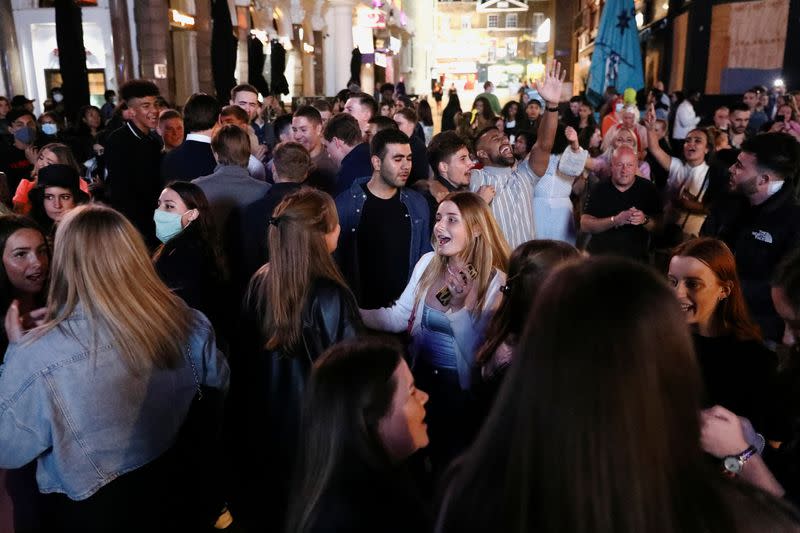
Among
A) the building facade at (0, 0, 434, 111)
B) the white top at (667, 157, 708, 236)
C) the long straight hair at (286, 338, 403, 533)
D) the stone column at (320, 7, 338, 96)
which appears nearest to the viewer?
the long straight hair at (286, 338, 403, 533)

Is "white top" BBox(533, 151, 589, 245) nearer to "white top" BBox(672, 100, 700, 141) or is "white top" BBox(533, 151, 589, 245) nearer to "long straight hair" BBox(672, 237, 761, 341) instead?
"long straight hair" BBox(672, 237, 761, 341)

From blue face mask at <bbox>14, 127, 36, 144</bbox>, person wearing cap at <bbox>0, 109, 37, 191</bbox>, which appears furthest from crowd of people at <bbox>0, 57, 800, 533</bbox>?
blue face mask at <bbox>14, 127, 36, 144</bbox>

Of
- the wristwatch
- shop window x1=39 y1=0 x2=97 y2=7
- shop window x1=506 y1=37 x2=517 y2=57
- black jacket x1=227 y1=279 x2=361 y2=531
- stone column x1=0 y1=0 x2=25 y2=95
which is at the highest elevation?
shop window x1=506 y1=37 x2=517 y2=57

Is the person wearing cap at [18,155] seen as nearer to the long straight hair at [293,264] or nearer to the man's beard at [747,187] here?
the long straight hair at [293,264]

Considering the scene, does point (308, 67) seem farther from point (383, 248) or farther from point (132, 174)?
point (383, 248)

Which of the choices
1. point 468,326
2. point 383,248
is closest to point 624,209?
point 383,248

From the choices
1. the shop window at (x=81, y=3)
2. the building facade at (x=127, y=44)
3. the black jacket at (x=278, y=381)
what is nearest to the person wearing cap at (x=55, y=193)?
the black jacket at (x=278, y=381)

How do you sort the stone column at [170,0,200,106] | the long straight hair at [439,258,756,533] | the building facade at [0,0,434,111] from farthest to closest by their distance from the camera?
1. the stone column at [170,0,200,106]
2. the building facade at [0,0,434,111]
3. the long straight hair at [439,258,756,533]

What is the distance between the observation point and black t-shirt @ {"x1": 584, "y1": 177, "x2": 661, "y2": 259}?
495 cm

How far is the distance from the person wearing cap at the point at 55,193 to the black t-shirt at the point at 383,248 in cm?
197

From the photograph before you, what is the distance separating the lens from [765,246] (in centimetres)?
377

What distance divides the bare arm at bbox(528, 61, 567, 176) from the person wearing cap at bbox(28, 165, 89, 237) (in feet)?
10.7

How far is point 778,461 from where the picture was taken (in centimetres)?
193

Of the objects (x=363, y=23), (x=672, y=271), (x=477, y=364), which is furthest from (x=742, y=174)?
(x=363, y=23)
